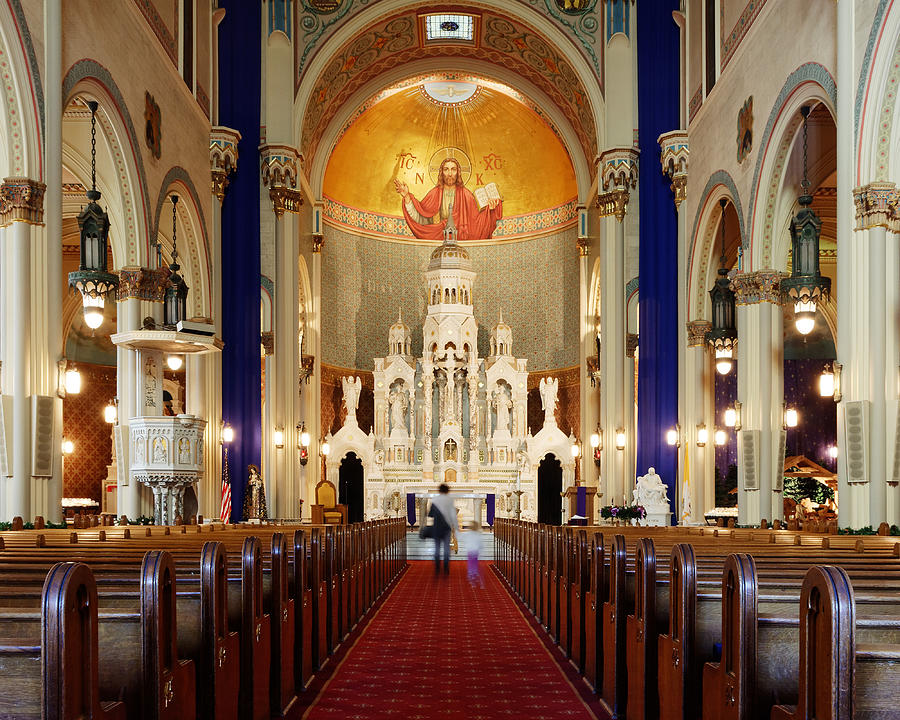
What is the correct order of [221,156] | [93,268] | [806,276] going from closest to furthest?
[806,276], [93,268], [221,156]

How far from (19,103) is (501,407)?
67.6ft

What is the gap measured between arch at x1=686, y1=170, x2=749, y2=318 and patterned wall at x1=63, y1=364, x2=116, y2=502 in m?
15.0

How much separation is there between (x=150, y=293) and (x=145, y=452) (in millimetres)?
3504

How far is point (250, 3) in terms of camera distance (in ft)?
74.6

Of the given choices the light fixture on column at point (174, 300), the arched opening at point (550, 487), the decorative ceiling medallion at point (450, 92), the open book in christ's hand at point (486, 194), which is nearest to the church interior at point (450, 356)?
the light fixture on column at point (174, 300)

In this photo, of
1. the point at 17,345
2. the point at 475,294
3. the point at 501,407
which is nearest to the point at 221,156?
the point at 17,345

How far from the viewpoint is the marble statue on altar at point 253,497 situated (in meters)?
19.8

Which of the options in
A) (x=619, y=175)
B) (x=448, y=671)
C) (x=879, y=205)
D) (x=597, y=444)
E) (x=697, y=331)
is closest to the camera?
(x=448, y=671)

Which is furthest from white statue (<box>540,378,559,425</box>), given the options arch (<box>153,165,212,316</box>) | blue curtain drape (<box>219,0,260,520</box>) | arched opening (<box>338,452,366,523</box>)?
arch (<box>153,165,212,316</box>)

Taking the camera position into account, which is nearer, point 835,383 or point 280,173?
point 835,383

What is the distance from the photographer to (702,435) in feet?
60.3

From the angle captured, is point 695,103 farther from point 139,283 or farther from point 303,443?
point 303,443

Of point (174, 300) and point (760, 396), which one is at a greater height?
point (174, 300)

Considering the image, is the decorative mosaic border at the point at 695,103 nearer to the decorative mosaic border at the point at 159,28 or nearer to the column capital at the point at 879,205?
the column capital at the point at 879,205
